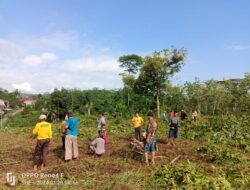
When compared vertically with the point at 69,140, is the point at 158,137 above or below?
below

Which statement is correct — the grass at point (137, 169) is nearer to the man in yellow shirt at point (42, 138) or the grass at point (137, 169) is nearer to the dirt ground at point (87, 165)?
the dirt ground at point (87, 165)

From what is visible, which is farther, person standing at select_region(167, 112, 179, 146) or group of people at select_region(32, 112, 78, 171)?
person standing at select_region(167, 112, 179, 146)

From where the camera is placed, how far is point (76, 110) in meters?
34.1

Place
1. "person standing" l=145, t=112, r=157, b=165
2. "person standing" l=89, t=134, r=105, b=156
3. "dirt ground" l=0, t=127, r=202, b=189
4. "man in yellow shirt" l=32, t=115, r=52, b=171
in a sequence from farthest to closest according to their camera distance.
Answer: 1. "person standing" l=89, t=134, r=105, b=156
2. "person standing" l=145, t=112, r=157, b=165
3. "man in yellow shirt" l=32, t=115, r=52, b=171
4. "dirt ground" l=0, t=127, r=202, b=189

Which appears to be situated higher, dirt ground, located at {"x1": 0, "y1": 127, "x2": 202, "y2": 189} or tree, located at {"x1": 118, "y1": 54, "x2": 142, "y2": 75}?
tree, located at {"x1": 118, "y1": 54, "x2": 142, "y2": 75}

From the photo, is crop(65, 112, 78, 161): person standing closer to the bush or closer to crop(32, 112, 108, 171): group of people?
crop(32, 112, 108, 171): group of people

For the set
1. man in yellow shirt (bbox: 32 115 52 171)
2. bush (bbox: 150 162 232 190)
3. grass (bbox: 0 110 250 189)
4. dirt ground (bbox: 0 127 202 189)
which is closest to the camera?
bush (bbox: 150 162 232 190)

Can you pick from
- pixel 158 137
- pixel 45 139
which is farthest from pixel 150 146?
pixel 158 137

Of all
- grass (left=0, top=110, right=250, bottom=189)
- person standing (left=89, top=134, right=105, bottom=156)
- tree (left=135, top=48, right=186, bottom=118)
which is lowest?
grass (left=0, top=110, right=250, bottom=189)

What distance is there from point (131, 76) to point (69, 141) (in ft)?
80.3

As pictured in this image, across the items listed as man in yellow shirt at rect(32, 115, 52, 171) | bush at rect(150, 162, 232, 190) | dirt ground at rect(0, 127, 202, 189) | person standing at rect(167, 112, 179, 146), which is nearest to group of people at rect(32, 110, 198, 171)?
man in yellow shirt at rect(32, 115, 52, 171)

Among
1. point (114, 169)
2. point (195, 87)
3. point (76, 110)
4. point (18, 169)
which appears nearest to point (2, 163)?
point (18, 169)

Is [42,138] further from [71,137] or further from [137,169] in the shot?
[137,169]

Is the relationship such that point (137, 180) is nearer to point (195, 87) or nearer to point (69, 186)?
point (69, 186)
